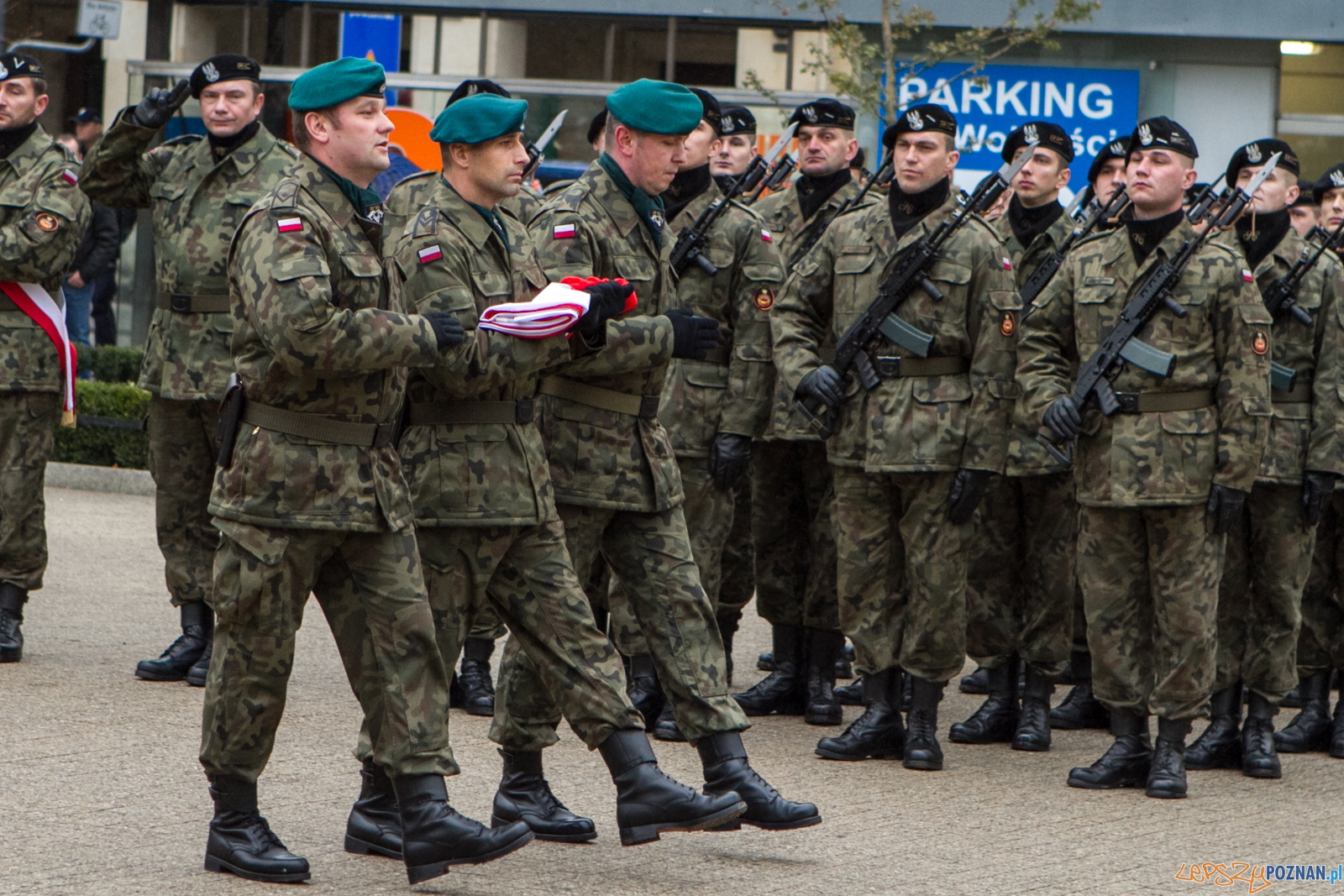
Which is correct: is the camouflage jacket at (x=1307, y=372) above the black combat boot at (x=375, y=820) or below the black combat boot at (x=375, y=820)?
above

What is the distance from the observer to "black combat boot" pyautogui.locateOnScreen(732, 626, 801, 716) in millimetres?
7465

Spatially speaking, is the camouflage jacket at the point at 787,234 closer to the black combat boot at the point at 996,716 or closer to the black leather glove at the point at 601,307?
the black combat boot at the point at 996,716

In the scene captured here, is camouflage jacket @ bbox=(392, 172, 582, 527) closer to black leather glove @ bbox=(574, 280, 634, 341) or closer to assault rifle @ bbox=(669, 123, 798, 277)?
black leather glove @ bbox=(574, 280, 634, 341)

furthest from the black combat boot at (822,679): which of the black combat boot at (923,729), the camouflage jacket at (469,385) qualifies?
the camouflage jacket at (469,385)

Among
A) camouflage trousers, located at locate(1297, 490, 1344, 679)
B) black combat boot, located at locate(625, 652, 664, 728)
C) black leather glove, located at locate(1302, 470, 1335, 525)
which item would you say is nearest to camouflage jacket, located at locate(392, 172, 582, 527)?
black combat boot, located at locate(625, 652, 664, 728)

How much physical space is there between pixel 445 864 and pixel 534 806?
692 mm

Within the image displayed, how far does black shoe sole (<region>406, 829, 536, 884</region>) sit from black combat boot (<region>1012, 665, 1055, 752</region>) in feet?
9.69

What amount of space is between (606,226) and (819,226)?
8.21 ft

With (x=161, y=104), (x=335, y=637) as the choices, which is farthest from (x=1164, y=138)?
(x=161, y=104)

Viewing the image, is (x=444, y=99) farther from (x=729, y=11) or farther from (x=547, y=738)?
(x=547, y=738)

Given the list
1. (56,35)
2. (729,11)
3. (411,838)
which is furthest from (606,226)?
(56,35)

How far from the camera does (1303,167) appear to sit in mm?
16422

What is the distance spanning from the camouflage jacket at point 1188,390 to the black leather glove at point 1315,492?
0.76 meters

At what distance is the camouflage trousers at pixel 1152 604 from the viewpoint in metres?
6.38
